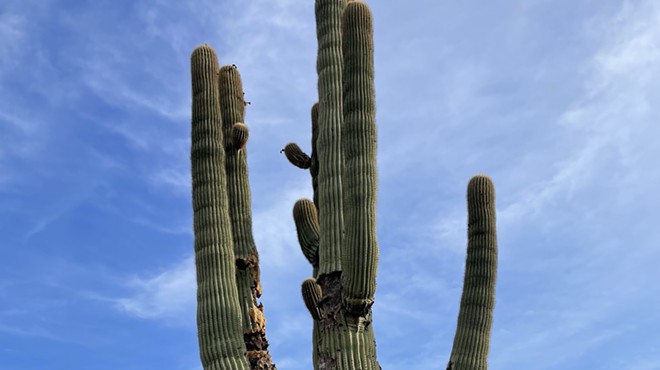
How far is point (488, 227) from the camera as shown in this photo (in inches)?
370

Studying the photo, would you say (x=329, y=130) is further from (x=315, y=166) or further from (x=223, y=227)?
(x=223, y=227)

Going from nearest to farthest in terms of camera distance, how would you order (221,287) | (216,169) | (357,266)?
(357,266) → (221,287) → (216,169)

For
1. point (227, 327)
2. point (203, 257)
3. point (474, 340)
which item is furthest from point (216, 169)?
point (474, 340)

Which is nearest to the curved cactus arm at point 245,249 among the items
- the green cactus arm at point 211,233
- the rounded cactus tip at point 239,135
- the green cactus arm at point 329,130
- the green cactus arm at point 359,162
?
the rounded cactus tip at point 239,135

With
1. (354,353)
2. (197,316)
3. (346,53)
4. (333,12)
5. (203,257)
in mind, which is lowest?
(354,353)

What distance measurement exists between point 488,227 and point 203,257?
9.16ft

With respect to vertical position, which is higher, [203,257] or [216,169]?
[216,169]

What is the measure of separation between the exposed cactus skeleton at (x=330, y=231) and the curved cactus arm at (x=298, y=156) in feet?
0.04

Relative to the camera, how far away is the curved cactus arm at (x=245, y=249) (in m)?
10.1

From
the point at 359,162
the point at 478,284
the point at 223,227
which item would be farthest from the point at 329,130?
the point at 478,284

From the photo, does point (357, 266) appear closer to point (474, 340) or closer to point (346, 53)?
point (474, 340)

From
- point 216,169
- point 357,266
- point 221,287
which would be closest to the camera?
point 357,266

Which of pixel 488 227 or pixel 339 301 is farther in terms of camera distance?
pixel 488 227

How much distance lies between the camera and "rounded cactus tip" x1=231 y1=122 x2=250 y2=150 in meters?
10.5
